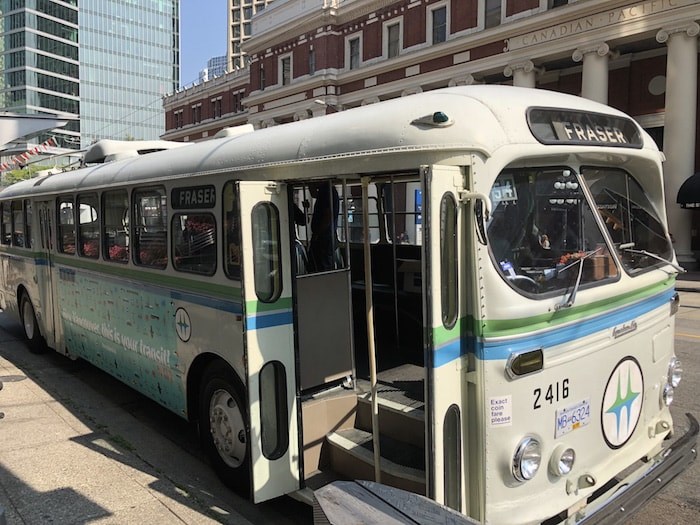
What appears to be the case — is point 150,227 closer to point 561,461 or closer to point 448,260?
point 448,260

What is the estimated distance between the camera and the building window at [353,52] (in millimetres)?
37156

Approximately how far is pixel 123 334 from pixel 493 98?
425 cm

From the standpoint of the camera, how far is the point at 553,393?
2.90 metres

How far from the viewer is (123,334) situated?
5.63 m

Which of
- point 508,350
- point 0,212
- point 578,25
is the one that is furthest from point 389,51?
point 508,350

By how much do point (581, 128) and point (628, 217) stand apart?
0.83 m

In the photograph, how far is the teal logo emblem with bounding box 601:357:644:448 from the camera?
3211 millimetres

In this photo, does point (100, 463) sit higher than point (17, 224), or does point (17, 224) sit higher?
point (17, 224)

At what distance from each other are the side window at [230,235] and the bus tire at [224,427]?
0.71 metres

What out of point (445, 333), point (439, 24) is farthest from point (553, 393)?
point (439, 24)

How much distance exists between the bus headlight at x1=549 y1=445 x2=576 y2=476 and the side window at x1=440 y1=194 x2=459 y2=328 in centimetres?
90

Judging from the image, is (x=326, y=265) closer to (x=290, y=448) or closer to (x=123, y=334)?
(x=290, y=448)

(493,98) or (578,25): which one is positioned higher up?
(578,25)

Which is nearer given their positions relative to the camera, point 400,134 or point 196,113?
point 400,134
